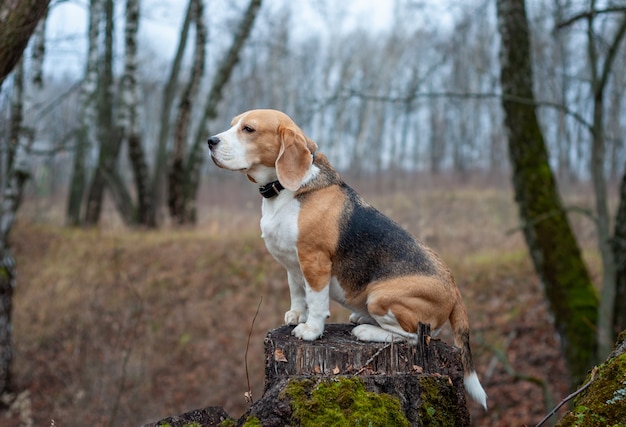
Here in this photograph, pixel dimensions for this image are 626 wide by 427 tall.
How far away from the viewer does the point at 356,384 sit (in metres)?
2.94

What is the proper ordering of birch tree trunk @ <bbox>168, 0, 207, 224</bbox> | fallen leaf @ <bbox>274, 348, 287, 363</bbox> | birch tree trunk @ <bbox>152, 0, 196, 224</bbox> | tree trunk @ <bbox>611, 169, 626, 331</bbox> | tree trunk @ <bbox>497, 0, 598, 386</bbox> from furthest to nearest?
birch tree trunk @ <bbox>152, 0, 196, 224</bbox> < birch tree trunk @ <bbox>168, 0, 207, 224</bbox> < tree trunk @ <bbox>497, 0, 598, 386</bbox> < tree trunk @ <bbox>611, 169, 626, 331</bbox> < fallen leaf @ <bbox>274, 348, 287, 363</bbox>

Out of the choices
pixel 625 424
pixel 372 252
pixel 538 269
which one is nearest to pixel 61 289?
pixel 538 269

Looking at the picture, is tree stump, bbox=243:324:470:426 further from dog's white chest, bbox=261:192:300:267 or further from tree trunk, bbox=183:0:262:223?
tree trunk, bbox=183:0:262:223

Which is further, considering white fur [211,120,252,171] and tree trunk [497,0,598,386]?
tree trunk [497,0,598,386]

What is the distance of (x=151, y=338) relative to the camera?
38.5 ft

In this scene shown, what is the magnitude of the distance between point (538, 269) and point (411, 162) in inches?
1797

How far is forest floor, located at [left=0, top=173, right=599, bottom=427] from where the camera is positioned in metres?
9.77

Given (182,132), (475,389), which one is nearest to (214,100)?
(182,132)

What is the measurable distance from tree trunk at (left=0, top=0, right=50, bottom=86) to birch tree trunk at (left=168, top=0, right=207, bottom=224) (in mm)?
12085

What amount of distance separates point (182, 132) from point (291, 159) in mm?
13048

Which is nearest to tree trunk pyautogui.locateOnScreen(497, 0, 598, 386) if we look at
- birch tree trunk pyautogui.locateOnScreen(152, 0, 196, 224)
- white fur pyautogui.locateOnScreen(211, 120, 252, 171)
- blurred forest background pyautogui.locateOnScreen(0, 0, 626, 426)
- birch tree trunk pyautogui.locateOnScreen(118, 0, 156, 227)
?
blurred forest background pyautogui.locateOnScreen(0, 0, 626, 426)

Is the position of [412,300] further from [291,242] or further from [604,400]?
[604,400]

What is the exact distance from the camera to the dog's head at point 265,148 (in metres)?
3.69

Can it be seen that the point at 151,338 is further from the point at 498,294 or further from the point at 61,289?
Result: the point at 498,294
